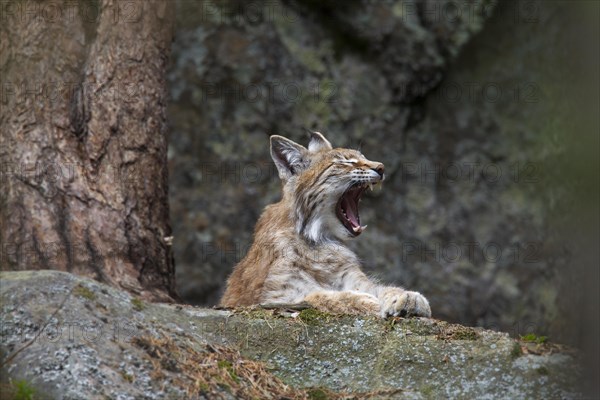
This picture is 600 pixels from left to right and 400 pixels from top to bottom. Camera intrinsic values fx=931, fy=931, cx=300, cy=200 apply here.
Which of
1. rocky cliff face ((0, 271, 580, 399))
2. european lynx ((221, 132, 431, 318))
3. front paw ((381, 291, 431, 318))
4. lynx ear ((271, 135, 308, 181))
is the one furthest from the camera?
lynx ear ((271, 135, 308, 181))

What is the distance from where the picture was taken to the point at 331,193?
8.56 m

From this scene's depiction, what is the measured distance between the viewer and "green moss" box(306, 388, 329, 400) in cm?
593

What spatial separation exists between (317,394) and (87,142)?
10.1 feet

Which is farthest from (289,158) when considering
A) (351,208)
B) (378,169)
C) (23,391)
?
(23,391)

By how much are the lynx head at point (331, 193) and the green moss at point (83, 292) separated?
9.47ft

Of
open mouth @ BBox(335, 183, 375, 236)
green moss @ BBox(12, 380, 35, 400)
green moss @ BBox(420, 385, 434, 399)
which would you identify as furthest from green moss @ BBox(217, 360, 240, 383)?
open mouth @ BBox(335, 183, 375, 236)

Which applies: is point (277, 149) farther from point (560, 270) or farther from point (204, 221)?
point (560, 270)

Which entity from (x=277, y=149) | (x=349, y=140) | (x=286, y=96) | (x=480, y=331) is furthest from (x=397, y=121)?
(x=480, y=331)

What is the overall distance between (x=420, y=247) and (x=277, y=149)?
438 cm

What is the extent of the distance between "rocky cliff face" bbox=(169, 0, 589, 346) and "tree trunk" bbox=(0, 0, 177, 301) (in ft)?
13.7

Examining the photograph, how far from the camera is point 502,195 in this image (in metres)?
12.9

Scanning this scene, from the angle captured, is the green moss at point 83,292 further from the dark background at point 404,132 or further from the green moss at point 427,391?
the dark background at point 404,132

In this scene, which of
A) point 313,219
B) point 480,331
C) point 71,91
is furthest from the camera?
point 313,219

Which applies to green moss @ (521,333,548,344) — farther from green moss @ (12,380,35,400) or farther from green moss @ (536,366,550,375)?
green moss @ (12,380,35,400)
